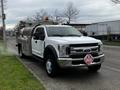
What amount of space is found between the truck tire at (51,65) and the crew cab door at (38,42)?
3.49 ft

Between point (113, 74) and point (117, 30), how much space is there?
35.9 meters

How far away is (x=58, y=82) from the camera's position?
342 inches

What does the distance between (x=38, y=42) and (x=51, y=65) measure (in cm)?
205

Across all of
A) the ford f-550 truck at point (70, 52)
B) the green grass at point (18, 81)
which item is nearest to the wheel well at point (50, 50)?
the ford f-550 truck at point (70, 52)

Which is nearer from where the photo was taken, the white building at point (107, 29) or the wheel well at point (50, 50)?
the wheel well at point (50, 50)

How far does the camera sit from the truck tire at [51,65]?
9200 mm

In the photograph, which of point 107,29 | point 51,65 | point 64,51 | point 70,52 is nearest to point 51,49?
point 51,65

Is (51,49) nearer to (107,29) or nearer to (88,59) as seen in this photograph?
(88,59)

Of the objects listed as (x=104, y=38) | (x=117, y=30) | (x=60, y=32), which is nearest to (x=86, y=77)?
(x=60, y=32)

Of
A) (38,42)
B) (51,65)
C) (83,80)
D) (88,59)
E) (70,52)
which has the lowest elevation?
(83,80)

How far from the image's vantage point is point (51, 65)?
9398mm

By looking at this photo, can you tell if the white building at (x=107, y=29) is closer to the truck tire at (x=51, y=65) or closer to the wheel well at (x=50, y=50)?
the wheel well at (x=50, y=50)

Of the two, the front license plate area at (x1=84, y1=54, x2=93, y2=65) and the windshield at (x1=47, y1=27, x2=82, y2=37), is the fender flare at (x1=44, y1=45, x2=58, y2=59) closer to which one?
the windshield at (x1=47, y1=27, x2=82, y2=37)

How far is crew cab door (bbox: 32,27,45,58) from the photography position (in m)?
10.8
